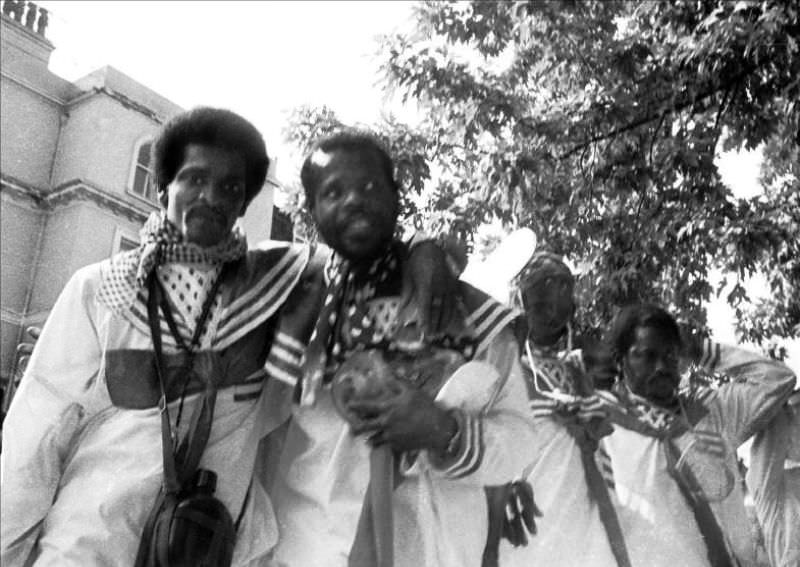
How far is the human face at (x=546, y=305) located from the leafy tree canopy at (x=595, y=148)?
2.56m

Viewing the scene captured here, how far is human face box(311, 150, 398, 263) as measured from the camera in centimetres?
223

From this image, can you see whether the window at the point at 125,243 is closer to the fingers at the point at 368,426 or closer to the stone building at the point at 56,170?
the stone building at the point at 56,170

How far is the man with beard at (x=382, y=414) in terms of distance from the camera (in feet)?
6.53

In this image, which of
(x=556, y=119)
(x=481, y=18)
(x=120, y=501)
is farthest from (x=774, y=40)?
(x=120, y=501)

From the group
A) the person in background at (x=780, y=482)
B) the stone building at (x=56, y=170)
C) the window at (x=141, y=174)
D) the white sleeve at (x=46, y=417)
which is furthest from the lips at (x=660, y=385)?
the window at (x=141, y=174)

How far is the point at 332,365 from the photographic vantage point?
86.1 inches

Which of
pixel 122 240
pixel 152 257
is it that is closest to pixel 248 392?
pixel 152 257

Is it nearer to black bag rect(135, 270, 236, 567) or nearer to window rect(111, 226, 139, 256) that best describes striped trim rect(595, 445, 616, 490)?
black bag rect(135, 270, 236, 567)

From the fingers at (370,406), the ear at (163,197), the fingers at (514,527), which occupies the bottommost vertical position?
the fingers at (514,527)

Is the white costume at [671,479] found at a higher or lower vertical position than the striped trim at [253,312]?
lower

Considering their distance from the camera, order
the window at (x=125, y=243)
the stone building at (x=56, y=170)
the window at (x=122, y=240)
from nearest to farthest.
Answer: the stone building at (x=56, y=170), the window at (x=122, y=240), the window at (x=125, y=243)

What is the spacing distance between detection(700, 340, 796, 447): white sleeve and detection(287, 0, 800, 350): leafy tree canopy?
206cm

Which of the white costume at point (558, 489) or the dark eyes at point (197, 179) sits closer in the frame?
the dark eyes at point (197, 179)

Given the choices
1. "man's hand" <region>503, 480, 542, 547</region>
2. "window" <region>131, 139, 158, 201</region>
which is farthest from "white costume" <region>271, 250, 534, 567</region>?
"window" <region>131, 139, 158, 201</region>
